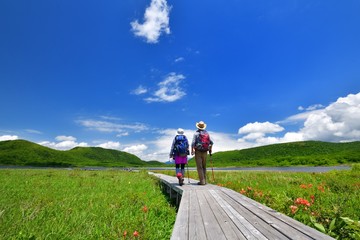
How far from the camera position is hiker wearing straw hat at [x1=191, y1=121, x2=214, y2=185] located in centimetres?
1116

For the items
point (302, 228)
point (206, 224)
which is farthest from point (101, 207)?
point (302, 228)

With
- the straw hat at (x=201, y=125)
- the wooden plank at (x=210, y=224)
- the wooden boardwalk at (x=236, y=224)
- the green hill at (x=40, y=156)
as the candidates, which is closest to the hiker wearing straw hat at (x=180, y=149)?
the straw hat at (x=201, y=125)

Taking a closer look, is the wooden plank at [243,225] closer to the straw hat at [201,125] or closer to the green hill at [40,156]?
the straw hat at [201,125]

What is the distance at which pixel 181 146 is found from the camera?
11.5 metres

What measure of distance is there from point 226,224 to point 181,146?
723cm

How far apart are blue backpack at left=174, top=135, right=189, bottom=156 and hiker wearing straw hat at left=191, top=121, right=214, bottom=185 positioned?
0.42m

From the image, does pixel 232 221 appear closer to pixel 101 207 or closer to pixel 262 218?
pixel 262 218

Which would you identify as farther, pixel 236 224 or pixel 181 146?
pixel 181 146

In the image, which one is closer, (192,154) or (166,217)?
(166,217)

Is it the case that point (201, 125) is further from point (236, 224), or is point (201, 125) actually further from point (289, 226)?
point (289, 226)

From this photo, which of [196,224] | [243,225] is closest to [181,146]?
[196,224]

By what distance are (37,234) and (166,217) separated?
11.5 ft

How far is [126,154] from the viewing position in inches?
7210

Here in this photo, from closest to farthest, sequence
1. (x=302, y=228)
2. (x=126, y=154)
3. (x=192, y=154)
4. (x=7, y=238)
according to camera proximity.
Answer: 1. (x=302, y=228)
2. (x=7, y=238)
3. (x=192, y=154)
4. (x=126, y=154)
